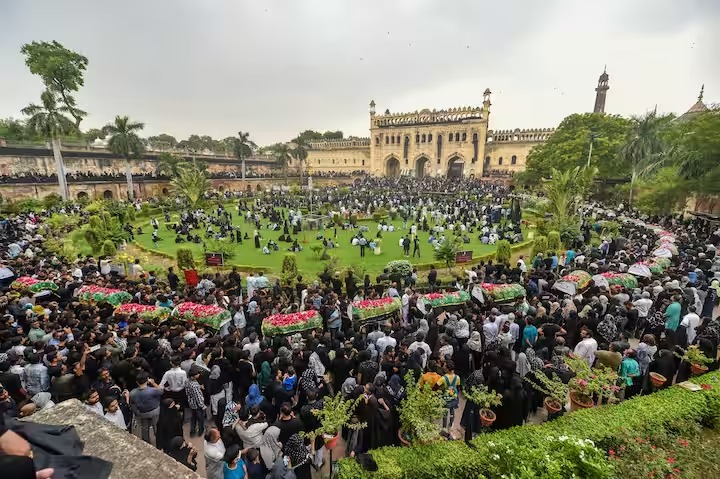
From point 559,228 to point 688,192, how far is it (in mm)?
9561

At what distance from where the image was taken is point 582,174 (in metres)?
19.9

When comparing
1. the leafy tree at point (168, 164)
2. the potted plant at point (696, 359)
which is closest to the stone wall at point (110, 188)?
the leafy tree at point (168, 164)

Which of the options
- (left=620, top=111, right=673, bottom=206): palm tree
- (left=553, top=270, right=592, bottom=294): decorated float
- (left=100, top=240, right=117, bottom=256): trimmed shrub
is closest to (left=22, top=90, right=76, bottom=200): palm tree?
(left=100, top=240, right=117, bottom=256): trimmed shrub

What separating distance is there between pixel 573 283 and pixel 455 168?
2142 inches

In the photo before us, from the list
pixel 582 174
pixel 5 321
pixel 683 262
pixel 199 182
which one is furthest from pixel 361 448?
pixel 199 182

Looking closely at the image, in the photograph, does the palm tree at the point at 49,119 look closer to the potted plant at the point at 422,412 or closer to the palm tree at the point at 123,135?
the palm tree at the point at 123,135

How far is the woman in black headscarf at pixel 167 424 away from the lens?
466cm

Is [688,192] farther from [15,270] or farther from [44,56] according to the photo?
[44,56]

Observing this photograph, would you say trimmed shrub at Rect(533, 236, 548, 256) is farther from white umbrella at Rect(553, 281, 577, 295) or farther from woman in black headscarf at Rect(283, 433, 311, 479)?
woman in black headscarf at Rect(283, 433, 311, 479)

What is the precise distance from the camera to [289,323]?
23.9ft

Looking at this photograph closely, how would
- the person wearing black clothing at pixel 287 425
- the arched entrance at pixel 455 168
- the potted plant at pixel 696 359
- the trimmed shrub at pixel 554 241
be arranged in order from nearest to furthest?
the person wearing black clothing at pixel 287 425
the potted plant at pixel 696 359
the trimmed shrub at pixel 554 241
the arched entrance at pixel 455 168

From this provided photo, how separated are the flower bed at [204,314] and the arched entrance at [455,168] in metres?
56.7

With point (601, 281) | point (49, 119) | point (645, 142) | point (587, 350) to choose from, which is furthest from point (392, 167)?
point (587, 350)

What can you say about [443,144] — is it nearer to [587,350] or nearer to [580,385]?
[587,350]
